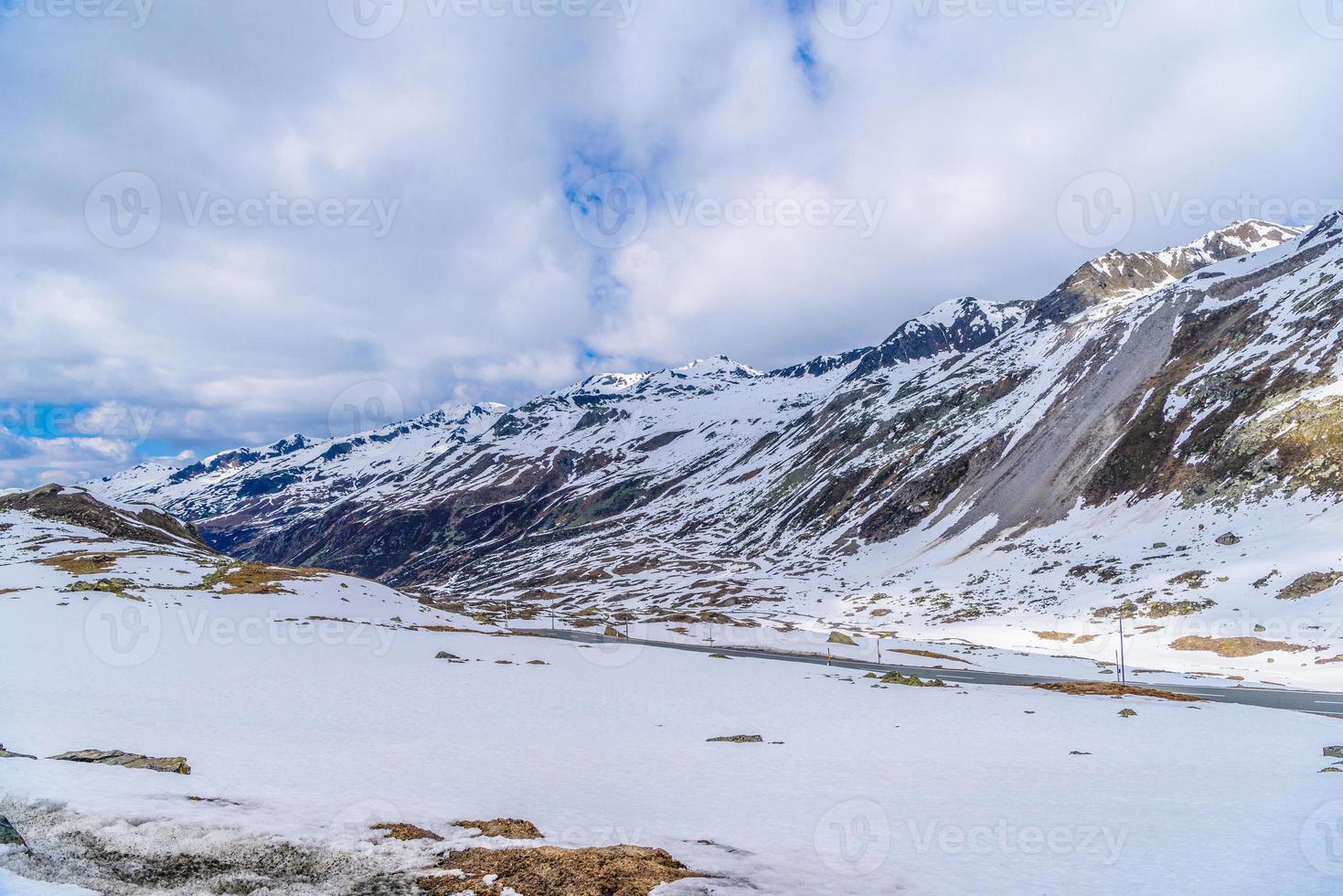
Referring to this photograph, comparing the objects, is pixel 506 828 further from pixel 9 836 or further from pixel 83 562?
pixel 83 562

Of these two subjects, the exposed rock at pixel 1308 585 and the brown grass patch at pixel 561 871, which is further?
the exposed rock at pixel 1308 585

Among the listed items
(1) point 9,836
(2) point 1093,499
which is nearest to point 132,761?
(1) point 9,836

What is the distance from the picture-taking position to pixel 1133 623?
200 feet

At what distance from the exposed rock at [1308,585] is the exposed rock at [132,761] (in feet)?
246

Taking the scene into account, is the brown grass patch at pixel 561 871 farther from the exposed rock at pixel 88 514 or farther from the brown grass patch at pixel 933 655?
the exposed rock at pixel 88 514

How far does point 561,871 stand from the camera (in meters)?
9.08

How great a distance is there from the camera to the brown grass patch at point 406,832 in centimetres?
1041

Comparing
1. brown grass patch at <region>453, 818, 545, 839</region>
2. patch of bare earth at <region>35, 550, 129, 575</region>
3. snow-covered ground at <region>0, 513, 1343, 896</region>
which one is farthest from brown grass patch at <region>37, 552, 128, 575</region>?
brown grass patch at <region>453, 818, 545, 839</region>

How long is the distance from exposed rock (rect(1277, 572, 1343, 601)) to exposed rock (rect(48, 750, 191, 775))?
7511 cm

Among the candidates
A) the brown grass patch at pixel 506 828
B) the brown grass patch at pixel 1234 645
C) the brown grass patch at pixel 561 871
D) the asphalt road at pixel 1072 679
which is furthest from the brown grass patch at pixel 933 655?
the brown grass patch at pixel 561 871

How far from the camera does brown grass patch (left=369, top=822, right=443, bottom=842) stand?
34.1 feet

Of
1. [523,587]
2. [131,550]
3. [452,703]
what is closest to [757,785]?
[452,703]

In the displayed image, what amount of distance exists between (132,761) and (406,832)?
7.77 meters

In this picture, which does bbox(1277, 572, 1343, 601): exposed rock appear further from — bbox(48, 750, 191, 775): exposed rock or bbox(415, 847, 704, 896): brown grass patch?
bbox(48, 750, 191, 775): exposed rock
